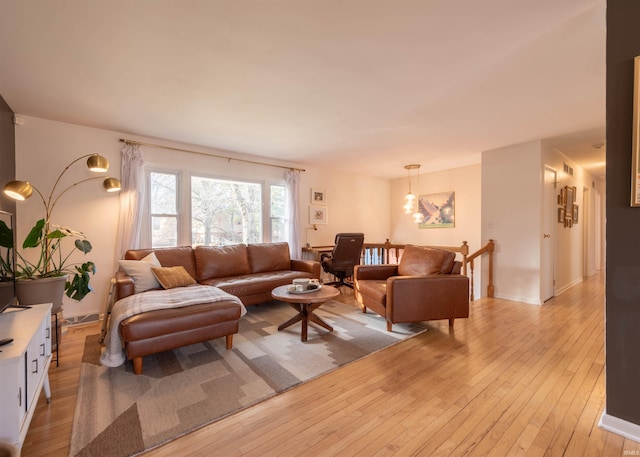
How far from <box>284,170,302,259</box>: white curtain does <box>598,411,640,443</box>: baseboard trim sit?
4109 millimetres

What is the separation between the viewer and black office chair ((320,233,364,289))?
15.4ft

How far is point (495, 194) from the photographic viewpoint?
4.39 meters

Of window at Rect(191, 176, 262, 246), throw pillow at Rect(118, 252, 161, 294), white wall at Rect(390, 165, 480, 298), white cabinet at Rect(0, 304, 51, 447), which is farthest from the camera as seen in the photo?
white wall at Rect(390, 165, 480, 298)

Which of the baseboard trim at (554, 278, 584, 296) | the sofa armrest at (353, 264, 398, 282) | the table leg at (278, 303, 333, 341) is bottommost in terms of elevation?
the baseboard trim at (554, 278, 584, 296)

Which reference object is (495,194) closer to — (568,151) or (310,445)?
(568,151)

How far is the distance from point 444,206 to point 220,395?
546 cm

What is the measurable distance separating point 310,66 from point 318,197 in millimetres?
3550

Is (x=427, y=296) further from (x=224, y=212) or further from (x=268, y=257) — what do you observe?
(x=224, y=212)

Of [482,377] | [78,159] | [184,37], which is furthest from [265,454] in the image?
[78,159]

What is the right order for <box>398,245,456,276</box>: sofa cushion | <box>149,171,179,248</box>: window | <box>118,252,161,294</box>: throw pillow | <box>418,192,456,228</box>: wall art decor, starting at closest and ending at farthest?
<box>118,252,161,294</box>: throw pillow → <box>398,245,456,276</box>: sofa cushion → <box>149,171,179,248</box>: window → <box>418,192,456,228</box>: wall art decor

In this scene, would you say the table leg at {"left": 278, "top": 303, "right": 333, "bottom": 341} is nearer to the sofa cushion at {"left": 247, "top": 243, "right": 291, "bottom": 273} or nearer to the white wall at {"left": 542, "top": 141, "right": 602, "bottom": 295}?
the sofa cushion at {"left": 247, "top": 243, "right": 291, "bottom": 273}

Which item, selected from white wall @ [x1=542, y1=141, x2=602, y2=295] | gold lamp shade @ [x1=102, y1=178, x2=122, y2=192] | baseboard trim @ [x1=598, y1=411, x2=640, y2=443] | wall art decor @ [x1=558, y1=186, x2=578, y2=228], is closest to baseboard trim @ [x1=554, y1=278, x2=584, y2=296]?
white wall @ [x1=542, y1=141, x2=602, y2=295]

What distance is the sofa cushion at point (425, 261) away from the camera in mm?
3180

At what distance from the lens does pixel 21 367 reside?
50.9 inches
